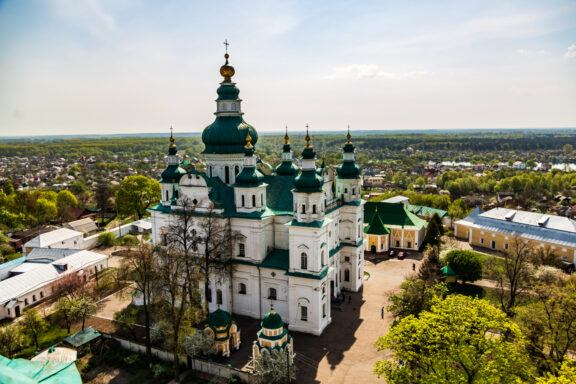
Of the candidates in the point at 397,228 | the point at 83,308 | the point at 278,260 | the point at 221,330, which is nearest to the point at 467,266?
the point at 397,228

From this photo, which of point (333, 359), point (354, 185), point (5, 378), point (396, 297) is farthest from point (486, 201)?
point (5, 378)

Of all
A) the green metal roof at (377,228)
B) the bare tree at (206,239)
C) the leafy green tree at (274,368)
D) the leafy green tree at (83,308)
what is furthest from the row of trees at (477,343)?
the green metal roof at (377,228)

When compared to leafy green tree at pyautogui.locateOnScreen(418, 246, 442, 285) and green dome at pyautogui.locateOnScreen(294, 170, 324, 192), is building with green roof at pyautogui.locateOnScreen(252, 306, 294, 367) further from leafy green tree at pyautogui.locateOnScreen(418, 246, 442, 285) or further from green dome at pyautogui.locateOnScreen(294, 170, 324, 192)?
leafy green tree at pyautogui.locateOnScreen(418, 246, 442, 285)

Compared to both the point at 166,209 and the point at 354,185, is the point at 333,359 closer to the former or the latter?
the point at 354,185

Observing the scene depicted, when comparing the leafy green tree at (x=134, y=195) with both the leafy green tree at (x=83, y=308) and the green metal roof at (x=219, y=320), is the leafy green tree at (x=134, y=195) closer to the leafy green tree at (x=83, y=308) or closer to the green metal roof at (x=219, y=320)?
the leafy green tree at (x=83, y=308)

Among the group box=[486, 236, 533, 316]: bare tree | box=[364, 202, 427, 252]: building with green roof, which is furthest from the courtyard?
box=[364, 202, 427, 252]: building with green roof

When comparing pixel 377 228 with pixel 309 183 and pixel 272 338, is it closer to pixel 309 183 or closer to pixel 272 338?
pixel 309 183

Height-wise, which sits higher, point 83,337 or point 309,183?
point 309,183

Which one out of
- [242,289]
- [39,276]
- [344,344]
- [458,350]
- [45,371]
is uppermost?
[458,350]
